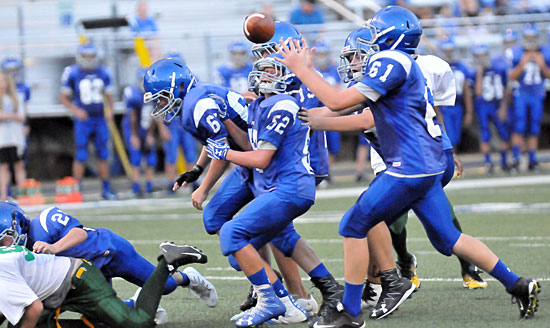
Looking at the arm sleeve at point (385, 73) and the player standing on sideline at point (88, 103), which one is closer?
the arm sleeve at point (385, 73)

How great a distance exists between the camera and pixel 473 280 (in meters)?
6.04

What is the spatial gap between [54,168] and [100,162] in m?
3.51

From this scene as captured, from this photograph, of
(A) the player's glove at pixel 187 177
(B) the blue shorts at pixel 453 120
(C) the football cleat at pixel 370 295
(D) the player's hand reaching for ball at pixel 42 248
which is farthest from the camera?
(B) the blue shorts at pixel 453 120

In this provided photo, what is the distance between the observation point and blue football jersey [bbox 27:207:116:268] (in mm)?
4945

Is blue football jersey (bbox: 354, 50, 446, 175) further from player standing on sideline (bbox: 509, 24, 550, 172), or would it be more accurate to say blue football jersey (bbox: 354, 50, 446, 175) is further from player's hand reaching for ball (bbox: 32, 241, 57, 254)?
player standing on sideline (bbox: 509, 24, 550, 172)

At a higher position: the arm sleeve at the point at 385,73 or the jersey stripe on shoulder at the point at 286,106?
the arm sleeve at the point at 385,73

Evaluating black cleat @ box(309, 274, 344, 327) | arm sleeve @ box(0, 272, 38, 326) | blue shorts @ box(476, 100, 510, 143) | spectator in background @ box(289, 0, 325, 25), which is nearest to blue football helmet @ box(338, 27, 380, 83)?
black cleat @ box(309, 274, 344, 327)

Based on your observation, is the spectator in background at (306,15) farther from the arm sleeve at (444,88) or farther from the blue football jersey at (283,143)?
the blue football jersey at (283,143)

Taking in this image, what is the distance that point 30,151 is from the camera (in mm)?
15820

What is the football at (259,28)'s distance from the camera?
5.31 m

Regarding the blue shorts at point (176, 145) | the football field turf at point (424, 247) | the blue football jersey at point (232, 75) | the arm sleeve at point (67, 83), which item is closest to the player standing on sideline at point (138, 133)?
the blue shorts at point (176, 145)

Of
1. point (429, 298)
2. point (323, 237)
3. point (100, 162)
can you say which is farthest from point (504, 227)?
point (100, 162)

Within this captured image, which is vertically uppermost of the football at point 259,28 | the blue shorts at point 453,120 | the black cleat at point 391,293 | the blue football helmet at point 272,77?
the football at point 259,28

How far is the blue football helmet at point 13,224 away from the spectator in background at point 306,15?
37.7ft
